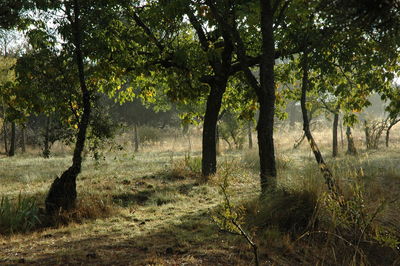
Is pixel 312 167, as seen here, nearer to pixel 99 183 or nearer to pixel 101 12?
pixel 101 12

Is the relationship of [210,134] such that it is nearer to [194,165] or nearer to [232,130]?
[194,165]

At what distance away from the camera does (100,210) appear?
695 centimetres

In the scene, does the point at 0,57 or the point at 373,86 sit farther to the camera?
the point at 0,57

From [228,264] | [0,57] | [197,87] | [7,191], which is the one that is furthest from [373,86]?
[0,57]

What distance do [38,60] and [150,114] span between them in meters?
34.4

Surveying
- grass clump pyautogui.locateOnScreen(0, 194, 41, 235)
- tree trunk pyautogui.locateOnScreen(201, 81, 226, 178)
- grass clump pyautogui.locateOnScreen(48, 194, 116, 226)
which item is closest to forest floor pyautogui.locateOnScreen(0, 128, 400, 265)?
grass clump pyautogui.locateOnScreen(48, 194, 116, 226)

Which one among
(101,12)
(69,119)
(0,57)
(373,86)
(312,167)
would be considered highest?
(0,57)

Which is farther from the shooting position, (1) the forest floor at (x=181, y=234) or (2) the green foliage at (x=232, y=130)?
(2) the green foliage at (x=232, y=130)

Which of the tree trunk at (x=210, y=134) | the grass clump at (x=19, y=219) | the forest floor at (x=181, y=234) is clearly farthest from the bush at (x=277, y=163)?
the grass clump at (x=19, y=219)

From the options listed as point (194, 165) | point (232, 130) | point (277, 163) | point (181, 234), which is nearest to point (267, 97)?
point (181, 234)

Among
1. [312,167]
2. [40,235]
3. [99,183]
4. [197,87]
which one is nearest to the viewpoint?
[40,235]

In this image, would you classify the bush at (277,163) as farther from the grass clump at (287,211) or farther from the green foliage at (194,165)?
the grass clump at (287,211)

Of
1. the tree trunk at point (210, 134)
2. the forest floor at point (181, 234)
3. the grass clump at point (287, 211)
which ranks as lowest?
the forest floor at point (181, 234)

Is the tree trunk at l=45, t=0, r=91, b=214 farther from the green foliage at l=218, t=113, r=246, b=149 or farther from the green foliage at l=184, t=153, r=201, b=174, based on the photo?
the green foliage at l=218, t=113, r=246, b=149
